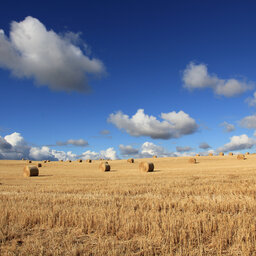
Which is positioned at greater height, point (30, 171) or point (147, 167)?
point (147, 167)

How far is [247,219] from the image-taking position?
20.7 ft

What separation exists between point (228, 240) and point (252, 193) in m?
6.16

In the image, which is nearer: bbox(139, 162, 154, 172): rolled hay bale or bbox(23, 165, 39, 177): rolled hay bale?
bbox(23, 165, 39, 177): rolled hay bale

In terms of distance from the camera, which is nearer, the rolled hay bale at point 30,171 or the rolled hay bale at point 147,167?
the rolled hay bale at point 30,171

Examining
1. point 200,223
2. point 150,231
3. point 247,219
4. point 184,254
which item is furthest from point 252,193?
point 184,254

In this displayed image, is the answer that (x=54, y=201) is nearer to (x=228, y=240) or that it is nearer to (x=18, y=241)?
(x=18, y=241)

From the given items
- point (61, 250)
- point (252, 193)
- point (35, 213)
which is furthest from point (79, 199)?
point (252, 193)

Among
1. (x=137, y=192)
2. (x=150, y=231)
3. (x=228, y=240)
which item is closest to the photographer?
(x=228, y=240)

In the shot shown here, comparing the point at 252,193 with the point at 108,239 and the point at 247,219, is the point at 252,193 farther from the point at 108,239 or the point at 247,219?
the point at 108,239

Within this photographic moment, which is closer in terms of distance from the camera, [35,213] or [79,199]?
[35,213]

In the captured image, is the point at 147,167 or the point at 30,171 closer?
the point at 30,171

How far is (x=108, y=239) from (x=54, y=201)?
4.66 metres

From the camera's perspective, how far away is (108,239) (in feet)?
17.9

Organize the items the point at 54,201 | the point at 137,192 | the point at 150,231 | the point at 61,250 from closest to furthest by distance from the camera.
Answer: the point at 61,250 → the point at 150,231 → the point at 54,201 → the point at 137,192
